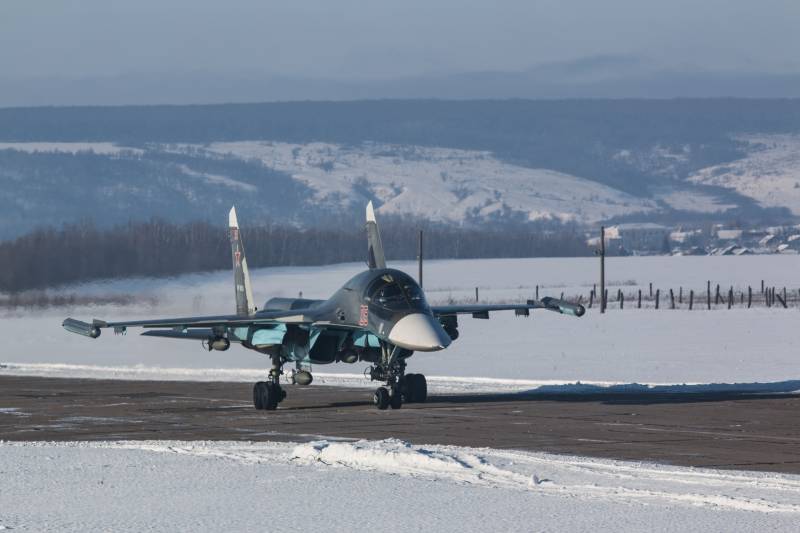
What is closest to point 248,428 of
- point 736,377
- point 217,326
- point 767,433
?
point 217,326

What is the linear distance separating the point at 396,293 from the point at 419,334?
1.30 meters

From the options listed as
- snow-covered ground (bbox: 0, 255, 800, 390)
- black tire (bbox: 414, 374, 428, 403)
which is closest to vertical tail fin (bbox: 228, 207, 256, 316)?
black tire (bbox: 414, 374, 428, 403)

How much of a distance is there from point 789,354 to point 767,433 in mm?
20893

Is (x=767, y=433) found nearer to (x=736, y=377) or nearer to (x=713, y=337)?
(x=736, y=377)

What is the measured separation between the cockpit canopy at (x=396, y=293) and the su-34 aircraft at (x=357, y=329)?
0.06 feet

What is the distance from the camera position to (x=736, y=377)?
36.0 meters

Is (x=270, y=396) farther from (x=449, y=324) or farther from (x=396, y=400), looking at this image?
(x=449, y=324)

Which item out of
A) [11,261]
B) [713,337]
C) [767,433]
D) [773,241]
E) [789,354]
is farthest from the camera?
[773,241]

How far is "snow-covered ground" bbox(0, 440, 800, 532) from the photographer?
46.8 feet

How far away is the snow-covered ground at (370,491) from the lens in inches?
562

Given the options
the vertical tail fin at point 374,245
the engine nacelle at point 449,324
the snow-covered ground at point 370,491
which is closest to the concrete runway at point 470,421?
the engine nacelle at point 449,324

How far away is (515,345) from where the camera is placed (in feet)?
164

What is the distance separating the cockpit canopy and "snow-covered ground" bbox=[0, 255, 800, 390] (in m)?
5.74

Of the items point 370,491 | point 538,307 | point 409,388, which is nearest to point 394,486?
point 370,491
